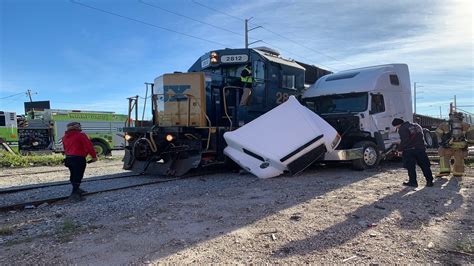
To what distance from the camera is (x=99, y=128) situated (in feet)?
79.3

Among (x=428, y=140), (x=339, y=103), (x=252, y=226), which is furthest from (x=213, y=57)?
(x=428, y=140)

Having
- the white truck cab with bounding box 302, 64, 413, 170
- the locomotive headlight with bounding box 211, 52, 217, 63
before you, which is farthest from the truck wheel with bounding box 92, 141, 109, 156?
the white truck cab with bounding box 302, 64, 413, 170

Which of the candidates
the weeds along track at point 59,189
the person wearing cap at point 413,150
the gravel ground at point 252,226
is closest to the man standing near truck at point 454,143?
the gravel ground at point 252,226

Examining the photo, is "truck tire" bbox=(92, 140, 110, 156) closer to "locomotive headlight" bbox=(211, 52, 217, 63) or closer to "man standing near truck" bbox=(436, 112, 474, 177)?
"locomotive headlight" bbox=(211, 52, 217, 63)

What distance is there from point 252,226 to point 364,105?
299 inches

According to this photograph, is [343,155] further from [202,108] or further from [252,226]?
[252,226]

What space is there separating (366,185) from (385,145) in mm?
4080

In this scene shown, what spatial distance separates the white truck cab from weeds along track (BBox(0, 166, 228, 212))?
4092 mm

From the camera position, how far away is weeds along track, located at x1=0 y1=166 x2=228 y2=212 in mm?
7312

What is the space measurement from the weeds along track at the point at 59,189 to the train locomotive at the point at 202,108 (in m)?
0.55

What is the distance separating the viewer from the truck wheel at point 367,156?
36.0 feet

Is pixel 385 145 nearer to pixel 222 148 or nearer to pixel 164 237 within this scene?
pixel 222 148

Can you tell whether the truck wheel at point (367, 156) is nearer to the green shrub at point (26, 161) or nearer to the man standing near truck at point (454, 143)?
the man standing near truck at point (454, 143)

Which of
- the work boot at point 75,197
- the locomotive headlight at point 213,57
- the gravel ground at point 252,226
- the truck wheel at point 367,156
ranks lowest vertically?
the gravel ground at point 252,226
